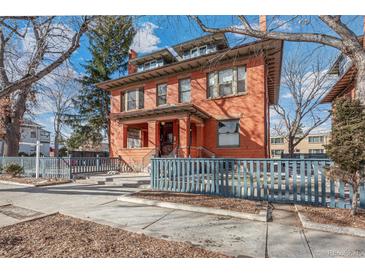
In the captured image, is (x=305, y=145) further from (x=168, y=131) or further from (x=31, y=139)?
(x=31, y=139)

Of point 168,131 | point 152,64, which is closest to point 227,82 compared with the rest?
point 168,131

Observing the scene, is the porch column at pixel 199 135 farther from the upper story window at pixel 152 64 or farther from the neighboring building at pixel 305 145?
the neighboring building at pixel 305 145

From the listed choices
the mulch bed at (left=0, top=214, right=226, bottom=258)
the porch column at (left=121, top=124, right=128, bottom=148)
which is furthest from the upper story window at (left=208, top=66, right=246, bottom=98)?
the mulch bed at (left=0, top=214, right=226, bottom=258)

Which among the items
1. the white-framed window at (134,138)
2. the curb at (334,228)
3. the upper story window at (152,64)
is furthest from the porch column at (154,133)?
the curb at (334,228)

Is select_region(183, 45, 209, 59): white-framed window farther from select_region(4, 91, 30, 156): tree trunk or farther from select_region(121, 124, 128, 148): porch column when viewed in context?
select_region(4, 91, 30, 156): tree trunk

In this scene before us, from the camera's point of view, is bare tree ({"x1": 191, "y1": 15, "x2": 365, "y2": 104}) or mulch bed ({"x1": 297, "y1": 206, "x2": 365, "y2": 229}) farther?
bare tree ({"x1": 191, "y1": 15, "x2": 365, "y2": 104})

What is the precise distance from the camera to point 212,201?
210 inches

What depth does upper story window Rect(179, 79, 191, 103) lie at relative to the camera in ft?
44.0

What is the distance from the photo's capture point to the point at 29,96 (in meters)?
14.2

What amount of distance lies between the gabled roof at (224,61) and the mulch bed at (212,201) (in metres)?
5.62

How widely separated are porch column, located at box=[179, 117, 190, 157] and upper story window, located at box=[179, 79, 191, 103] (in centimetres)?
260

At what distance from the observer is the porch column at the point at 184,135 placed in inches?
437

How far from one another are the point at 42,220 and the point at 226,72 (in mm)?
11026
